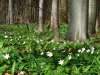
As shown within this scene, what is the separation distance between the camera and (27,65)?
11.4 feet

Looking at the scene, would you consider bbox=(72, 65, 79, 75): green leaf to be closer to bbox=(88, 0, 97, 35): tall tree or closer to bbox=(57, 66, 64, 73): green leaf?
bbox=(57, 66, 64, 73): green leaf

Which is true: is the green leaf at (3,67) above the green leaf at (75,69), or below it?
above

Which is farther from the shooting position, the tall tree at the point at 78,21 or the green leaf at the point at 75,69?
the tall tree at the point at 78,21

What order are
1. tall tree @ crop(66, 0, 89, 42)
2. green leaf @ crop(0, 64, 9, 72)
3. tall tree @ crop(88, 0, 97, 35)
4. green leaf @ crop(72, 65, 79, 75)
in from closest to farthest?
green leaf @ crop(72, 65, 79, 75), green leaf @ crop(0, 64, 9, 72), tall tree @ crop(66, 0, 89, 42), tall tree @ crop(88, 0, 97, 35)

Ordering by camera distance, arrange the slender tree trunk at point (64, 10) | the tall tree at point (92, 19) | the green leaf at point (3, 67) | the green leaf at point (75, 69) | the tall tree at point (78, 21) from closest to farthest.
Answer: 1. the green leaf at point (75, 69)
2. the green leaf at point (3, 67)
3. the tall tree at point (78, 21)
4. the tall tree at point (92, 19)
5. the slender tree trunk at point (64, 10)

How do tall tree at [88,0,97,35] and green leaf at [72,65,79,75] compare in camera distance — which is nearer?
green leaf at [72,65,79,75]

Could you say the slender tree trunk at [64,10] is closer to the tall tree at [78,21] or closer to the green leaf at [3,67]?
the tall tree at [78,21]

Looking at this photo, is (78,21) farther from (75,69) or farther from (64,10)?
(64,10)

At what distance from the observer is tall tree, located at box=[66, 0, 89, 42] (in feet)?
25.2

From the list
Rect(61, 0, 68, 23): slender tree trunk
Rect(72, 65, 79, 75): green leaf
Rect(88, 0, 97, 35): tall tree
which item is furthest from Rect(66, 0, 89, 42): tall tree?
Rect(61, 0, 68, 23): slender tree trunk

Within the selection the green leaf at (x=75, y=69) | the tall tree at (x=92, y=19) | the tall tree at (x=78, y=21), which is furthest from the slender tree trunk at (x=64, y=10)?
the green leaf at (x=75, y=69)

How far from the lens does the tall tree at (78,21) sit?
7.68m

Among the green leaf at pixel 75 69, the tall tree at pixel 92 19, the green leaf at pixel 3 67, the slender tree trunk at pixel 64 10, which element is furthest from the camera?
the slender tree trunk at pixel 64 10

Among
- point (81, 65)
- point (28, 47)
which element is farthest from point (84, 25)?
point (81, 65)
